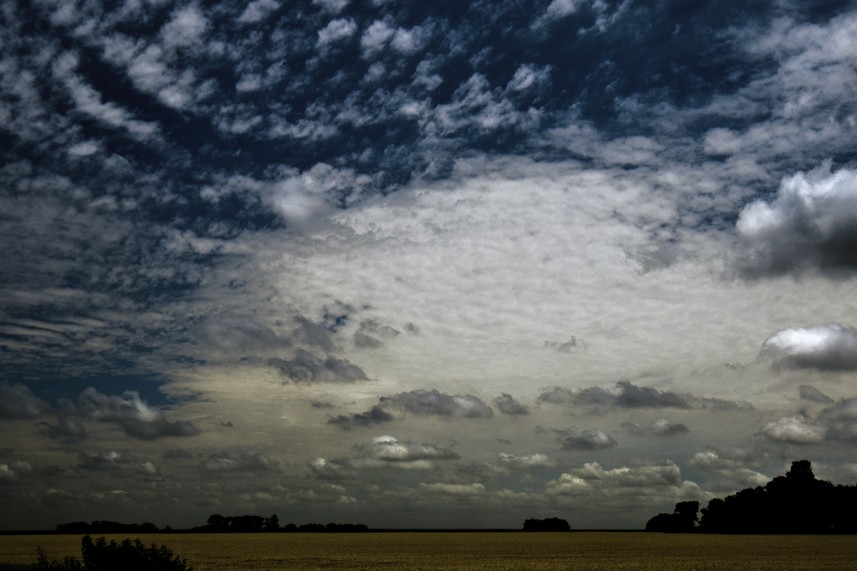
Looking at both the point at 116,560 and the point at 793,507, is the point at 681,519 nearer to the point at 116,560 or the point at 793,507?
the point at 793,507

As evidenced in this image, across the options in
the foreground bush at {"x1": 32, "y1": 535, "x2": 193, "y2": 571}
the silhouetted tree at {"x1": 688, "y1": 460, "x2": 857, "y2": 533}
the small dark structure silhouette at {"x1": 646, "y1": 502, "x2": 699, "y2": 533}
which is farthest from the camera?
the small dark structure silhouette at {"x1": 646, "y1": 502, "x2": 699, "y2": 533}

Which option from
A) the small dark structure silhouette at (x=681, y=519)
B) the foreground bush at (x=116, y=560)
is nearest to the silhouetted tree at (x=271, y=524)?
the small dark structure silhouette at (x=681, y=519)

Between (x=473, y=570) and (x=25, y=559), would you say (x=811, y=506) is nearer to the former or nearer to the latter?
(x=473, y=570)

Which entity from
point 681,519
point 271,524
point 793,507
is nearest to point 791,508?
point 793,507

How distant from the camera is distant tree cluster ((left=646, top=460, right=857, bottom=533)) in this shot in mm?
141250

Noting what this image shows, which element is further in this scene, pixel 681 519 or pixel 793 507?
pixel 681 519

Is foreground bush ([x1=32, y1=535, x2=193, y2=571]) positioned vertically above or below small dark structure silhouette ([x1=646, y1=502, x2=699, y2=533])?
above

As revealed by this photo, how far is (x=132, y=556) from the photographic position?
23.1 m

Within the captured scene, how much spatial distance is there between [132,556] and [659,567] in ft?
133

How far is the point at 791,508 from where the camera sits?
148 meters

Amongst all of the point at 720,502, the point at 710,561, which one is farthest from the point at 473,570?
the point at 720,502

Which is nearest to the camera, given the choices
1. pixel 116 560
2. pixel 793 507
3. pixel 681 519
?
pixel 116 560

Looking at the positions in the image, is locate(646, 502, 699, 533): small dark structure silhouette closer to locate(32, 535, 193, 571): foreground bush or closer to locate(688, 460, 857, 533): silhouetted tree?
locate(688, 460, 857, 533): silhouetted tree

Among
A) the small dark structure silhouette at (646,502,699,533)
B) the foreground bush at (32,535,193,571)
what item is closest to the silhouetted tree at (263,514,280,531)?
the small dark structure silhouette at (646,502,699,533)
